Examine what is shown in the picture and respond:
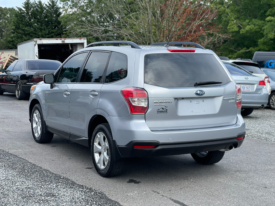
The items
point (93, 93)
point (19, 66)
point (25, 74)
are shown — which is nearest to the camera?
point (93, 93)

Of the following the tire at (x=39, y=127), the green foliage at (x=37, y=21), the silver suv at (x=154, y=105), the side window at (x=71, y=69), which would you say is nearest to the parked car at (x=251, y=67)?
the tire at (x=39, y=127)

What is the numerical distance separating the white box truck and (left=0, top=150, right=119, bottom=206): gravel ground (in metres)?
16.6

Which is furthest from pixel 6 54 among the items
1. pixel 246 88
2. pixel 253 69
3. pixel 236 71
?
pixel 246 88

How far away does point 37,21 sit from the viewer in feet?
198

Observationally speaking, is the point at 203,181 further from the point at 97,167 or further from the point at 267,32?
the point at 267,32

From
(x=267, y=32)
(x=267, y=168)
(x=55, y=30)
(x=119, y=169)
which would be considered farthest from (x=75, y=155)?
(x=55, y=30)

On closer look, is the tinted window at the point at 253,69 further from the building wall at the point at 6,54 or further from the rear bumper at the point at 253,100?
the building wall at the point at 6,54

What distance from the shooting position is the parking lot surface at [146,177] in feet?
14.3

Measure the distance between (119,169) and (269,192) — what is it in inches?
70.8

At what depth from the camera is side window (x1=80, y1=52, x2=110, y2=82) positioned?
5.41 meters

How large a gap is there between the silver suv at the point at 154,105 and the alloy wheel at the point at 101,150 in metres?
0.01

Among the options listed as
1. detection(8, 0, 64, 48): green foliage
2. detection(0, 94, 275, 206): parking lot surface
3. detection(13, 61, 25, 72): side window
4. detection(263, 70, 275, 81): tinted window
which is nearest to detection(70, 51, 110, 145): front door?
detection(0, 94, 275, 206): parking lot surface

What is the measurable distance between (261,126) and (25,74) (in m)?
9.41

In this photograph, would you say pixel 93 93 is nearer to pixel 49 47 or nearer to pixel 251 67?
pixel 251 67
